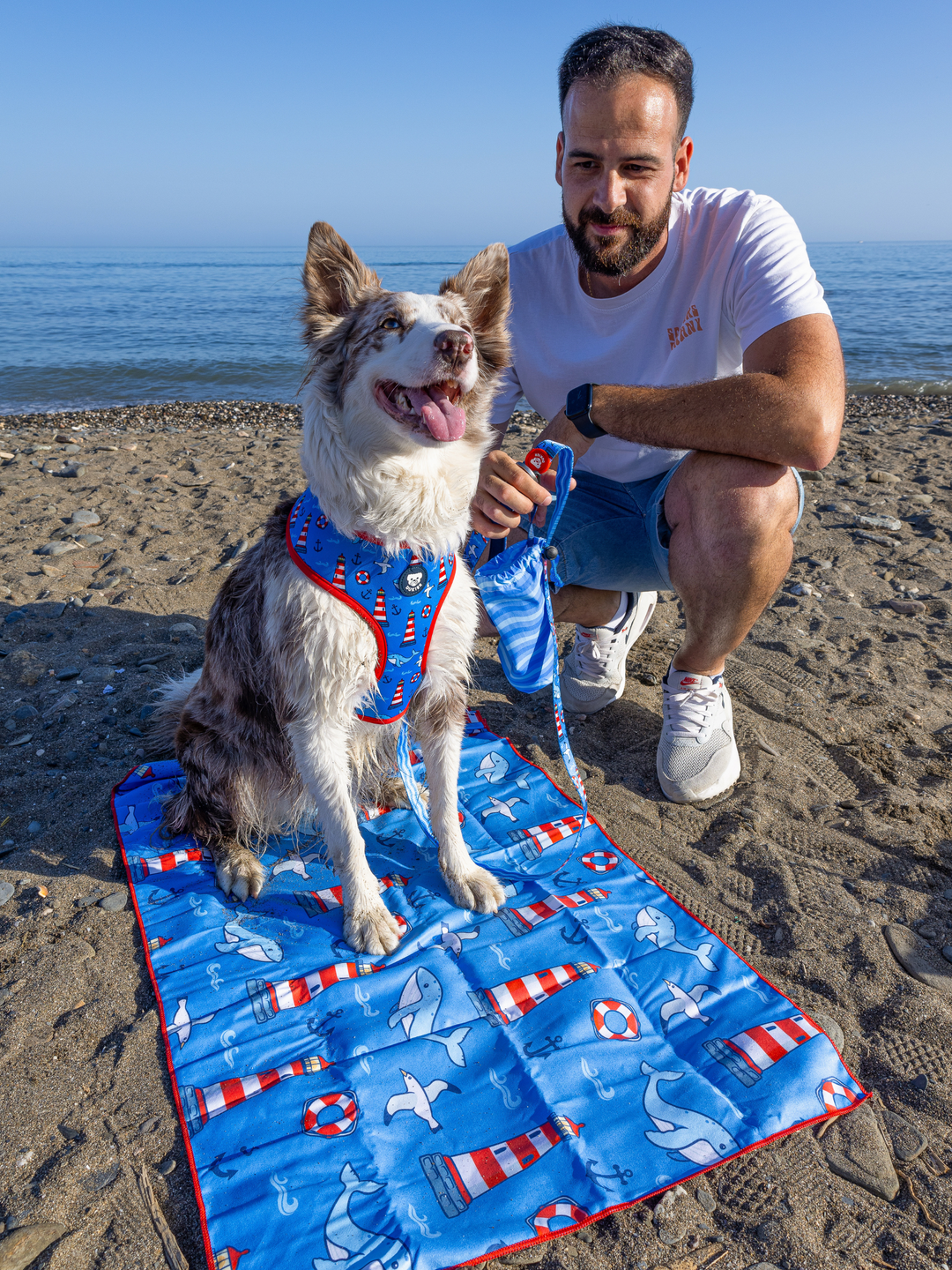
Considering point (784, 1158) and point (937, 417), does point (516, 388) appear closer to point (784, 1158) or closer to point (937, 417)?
point (784, 1158)

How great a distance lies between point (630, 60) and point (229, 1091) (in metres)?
3.83

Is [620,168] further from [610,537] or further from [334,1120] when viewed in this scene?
[334,1120]

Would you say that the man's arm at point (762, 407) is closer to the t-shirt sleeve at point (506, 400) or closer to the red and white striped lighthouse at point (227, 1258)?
the t-shirt sleeve at point (506, 400)

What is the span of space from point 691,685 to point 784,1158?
179cm

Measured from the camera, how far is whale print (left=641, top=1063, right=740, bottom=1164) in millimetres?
1811

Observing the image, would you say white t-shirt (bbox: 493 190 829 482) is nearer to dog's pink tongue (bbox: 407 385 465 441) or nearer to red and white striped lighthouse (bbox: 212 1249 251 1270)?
dog's pink tongue (bbox: 407 385 465 441)

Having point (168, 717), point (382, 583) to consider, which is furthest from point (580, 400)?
point (168, 717)

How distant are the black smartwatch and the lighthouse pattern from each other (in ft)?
2.96

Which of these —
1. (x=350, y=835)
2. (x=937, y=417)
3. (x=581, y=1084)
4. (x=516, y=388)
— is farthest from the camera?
(x=937, y=417)

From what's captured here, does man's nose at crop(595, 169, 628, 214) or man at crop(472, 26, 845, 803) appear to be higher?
man's nose at crop(595, 169, 628, 214)

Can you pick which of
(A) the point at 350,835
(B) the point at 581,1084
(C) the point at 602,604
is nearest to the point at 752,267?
(C) the point at 602,604

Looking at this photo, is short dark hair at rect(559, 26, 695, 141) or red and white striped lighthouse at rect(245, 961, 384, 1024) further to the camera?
short dark hair at rect(559, 26, 695, 141)

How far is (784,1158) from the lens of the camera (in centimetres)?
181

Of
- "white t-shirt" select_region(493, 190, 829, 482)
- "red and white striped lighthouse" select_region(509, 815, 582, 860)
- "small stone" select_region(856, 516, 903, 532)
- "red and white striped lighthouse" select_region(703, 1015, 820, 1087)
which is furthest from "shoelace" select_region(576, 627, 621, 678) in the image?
"small stone" select_region(856, 516, 903, 532)
